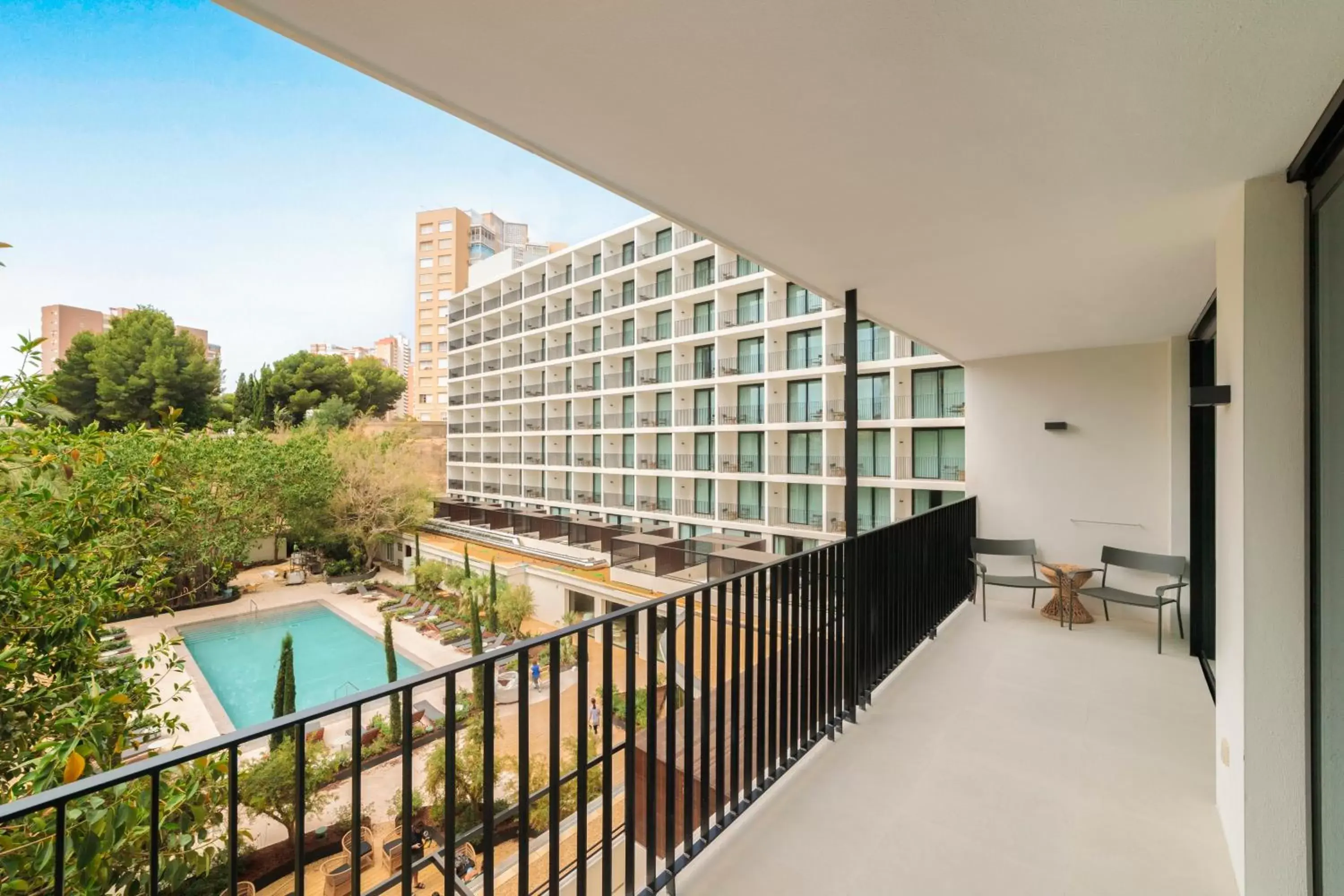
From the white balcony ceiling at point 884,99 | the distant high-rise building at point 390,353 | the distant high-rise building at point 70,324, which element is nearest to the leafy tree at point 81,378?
the distant high-rise building at point 70,324

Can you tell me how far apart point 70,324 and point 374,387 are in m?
13.3

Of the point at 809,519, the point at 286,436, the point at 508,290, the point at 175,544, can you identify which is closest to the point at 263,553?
the point at 286,436

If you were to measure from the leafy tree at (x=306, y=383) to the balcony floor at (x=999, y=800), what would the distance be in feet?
105

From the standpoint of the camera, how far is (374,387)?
3155 cm

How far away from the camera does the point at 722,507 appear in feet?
53.9

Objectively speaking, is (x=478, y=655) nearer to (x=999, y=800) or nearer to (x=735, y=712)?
(x=735, y=712)

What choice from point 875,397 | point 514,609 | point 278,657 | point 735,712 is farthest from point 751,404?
point 278,657

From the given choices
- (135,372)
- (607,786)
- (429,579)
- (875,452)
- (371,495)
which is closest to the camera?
(607,786)

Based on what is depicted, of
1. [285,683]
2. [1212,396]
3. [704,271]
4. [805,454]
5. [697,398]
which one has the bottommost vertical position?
[285,683]

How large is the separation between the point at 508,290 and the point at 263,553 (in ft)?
54.3

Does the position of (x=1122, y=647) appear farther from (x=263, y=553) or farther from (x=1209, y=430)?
(x=263, y=553)

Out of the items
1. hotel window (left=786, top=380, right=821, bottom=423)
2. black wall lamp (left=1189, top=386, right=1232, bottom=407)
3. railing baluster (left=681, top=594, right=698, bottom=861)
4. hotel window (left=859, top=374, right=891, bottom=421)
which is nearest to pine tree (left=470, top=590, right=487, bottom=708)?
railing baluster (left=681, top=594, right=698, bottom=861)

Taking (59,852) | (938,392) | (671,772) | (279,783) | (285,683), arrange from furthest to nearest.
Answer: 1. (938,392)
2. (285,683)
3. (279,783)
4. (671,772)
5. (59,852)

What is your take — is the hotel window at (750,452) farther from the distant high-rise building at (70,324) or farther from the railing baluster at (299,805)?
the distant high-rise building at (70,324)
